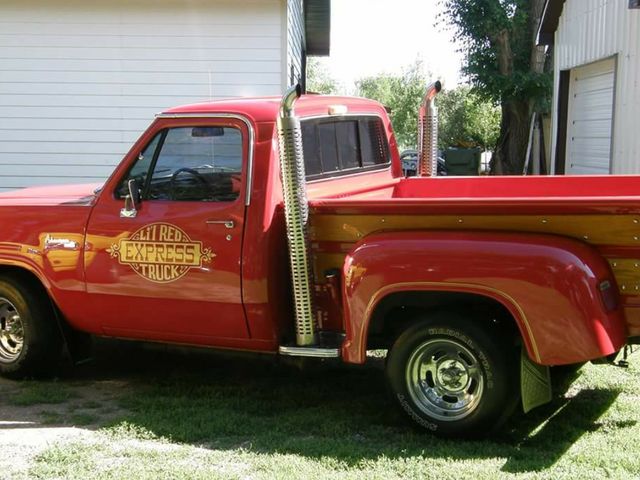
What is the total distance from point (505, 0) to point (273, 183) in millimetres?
15917

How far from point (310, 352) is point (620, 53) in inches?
296

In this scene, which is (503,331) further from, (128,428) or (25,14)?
(25,14)

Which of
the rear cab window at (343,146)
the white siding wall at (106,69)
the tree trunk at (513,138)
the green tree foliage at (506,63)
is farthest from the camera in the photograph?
the tree trunk at (513,138)

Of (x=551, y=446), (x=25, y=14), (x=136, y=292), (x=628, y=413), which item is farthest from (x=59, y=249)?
(x=25, y=14)

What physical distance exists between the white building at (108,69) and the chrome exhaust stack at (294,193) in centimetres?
655

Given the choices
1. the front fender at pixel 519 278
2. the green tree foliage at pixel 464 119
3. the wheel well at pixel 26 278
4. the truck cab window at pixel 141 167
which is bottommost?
the green tree foliage at pixel 464 119

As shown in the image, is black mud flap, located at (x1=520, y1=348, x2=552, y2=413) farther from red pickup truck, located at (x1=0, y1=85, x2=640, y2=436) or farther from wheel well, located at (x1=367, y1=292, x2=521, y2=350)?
wheel well, located at (x1=367, y1=292, x2=521, y2=350)

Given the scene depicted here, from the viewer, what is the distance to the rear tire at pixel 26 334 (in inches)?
219

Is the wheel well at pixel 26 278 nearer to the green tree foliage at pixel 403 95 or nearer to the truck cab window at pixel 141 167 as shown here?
the truck cab window at pixel 141 167

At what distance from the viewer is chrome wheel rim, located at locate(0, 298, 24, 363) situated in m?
5.69

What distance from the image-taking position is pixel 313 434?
459 cm

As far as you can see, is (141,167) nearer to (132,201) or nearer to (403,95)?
(132,201)

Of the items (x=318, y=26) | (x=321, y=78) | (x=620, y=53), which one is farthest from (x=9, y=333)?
(x=321, y=78)

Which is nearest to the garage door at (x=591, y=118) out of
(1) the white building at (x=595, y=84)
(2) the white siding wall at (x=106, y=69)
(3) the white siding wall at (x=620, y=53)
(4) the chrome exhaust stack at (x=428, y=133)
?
(1) the white building at (x=595, y=84)
